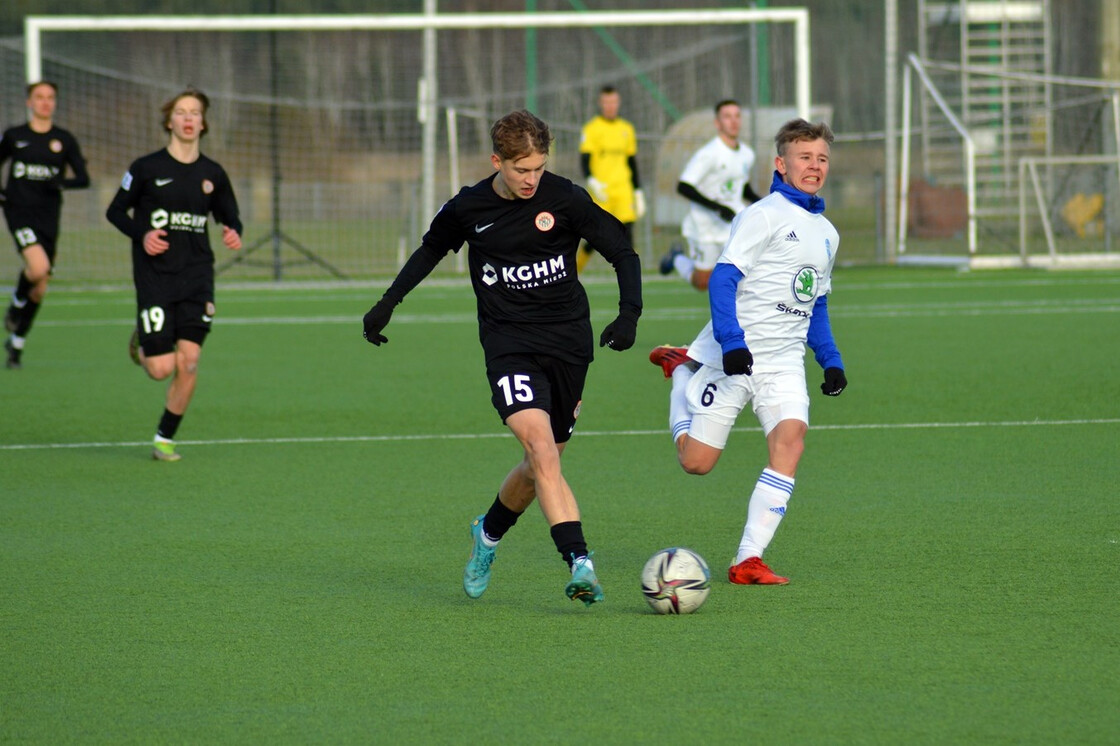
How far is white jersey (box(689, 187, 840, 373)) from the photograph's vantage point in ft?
19.9

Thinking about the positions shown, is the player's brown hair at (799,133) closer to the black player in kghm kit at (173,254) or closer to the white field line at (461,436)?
the white field line at (461,436)

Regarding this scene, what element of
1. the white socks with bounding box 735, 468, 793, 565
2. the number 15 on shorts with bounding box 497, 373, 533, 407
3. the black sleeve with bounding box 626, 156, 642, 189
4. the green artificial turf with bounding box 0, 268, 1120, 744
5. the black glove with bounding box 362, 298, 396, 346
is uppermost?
the black sleeve with bounding box 626, 156, 642, 189

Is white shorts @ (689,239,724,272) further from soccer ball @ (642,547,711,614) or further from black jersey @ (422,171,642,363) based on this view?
soccer ball @ (642,547,711,614)

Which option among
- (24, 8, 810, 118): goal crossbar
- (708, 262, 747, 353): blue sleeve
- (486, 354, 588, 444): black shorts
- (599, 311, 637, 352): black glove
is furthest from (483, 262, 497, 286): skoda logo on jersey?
(24, 8, 810, 118): goal crossbar

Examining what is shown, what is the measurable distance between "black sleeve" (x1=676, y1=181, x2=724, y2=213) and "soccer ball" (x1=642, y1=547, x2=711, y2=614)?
9.60m

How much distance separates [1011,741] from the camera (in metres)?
3.96

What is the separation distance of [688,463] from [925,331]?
32.8 feet

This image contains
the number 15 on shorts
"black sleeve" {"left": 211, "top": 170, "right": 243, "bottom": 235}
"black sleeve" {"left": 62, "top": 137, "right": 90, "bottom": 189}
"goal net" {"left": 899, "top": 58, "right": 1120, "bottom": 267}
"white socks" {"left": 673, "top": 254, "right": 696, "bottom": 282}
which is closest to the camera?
the number 15 on shorts

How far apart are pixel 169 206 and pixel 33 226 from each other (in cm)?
542

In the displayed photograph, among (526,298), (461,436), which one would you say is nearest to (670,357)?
(526,298)

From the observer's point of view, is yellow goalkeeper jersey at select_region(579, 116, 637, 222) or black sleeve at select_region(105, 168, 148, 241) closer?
black sleeve at select_region(105, 168, 148, 241)

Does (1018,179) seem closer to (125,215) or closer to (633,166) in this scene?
(633,166)

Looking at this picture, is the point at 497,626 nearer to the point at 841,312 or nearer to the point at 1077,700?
the point at 1077,700

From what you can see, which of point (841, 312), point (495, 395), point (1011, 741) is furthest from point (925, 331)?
point (1011, 741)
